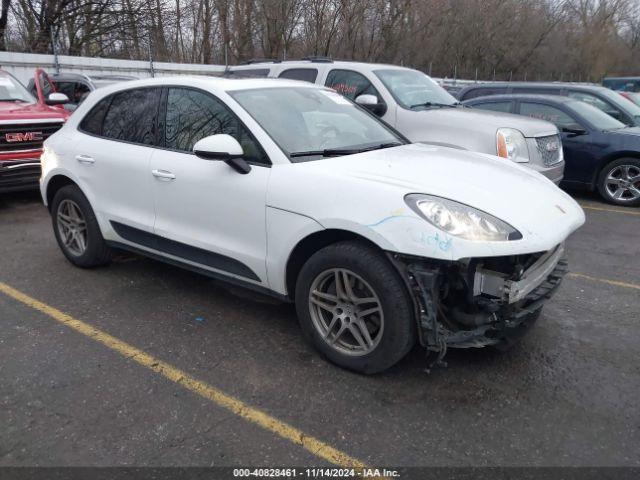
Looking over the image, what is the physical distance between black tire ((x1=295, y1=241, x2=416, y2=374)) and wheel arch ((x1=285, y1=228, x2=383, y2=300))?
0.06 metres

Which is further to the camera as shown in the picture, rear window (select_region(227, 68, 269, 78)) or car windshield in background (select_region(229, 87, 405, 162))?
→ rear window (select_region(227, 68, 269, 78))

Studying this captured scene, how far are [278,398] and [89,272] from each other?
107 inches

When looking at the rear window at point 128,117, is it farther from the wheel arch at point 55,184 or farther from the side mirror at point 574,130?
the side mirror at point 574,130

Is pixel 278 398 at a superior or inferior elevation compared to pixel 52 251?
superior

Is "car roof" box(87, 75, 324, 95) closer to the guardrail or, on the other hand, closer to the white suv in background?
the white suv in background

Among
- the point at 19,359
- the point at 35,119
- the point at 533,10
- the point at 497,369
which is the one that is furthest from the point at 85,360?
the point at 533,10

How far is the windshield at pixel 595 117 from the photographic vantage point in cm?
838

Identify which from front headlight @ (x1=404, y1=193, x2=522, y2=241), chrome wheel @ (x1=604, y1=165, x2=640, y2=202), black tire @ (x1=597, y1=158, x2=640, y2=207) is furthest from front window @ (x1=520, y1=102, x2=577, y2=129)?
front headlight @ (x1=404, y1=193, x2=522, y2=241)

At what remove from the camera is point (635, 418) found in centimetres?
282

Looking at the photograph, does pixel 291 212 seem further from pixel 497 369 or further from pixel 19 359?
pixel 19 359

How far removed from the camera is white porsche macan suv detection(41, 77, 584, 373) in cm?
286

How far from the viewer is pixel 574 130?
8.27 meters

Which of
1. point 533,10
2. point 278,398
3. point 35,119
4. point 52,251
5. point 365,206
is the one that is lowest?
point 52,251

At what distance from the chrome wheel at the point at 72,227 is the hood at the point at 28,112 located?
2.87 m
